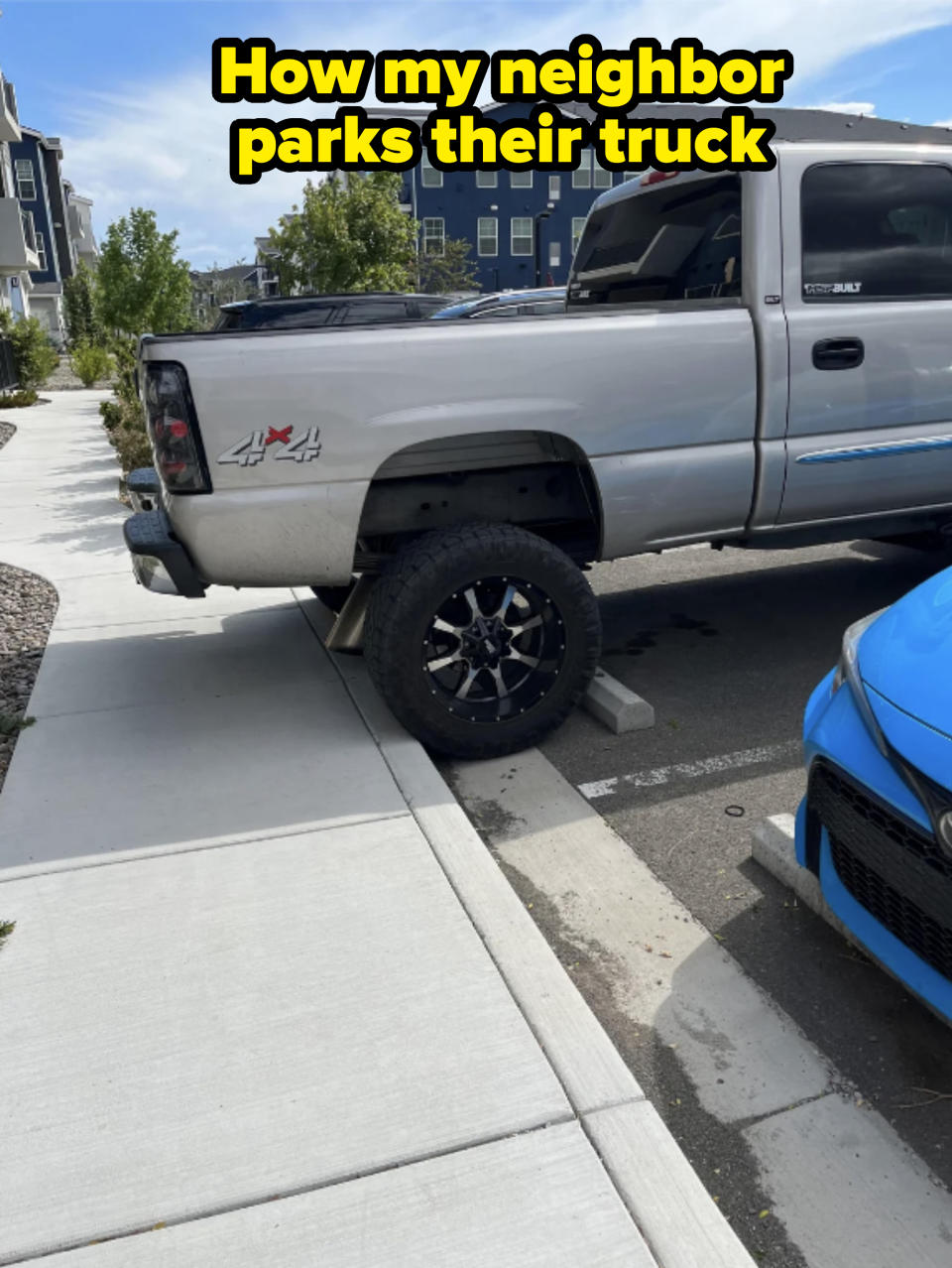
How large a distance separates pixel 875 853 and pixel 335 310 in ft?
30.3

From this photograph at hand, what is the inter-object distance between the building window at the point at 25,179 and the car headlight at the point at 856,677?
2573 inches

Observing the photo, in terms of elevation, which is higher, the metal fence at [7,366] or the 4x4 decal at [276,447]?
the 4x4 decal at [276,447]

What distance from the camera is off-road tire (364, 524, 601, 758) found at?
12.2 feet

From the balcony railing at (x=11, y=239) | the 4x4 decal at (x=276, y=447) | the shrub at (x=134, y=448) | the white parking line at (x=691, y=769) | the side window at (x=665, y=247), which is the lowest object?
the white parking line at (x=691, y=769)

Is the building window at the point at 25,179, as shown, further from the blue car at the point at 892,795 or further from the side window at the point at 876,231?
the blue car at the point at 892,795

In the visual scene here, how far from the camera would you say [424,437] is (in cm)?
365

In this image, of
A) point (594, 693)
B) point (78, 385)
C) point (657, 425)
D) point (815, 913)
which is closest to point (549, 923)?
point (815, 913)

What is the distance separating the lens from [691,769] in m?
3.87

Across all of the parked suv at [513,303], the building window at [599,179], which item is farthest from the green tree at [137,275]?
the building window at [599,179]

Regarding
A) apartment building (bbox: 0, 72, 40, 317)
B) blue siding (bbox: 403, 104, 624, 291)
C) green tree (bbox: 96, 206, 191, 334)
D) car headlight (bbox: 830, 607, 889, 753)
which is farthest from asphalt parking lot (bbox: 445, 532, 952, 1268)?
blue siding (bbox: 403, 104, 624, 291)

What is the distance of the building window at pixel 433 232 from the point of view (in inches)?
2146

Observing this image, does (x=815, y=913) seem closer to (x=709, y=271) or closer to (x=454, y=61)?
(x=709, y=271)

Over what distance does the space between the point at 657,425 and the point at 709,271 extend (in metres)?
1.08

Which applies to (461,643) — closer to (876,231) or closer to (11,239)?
(876,231)
